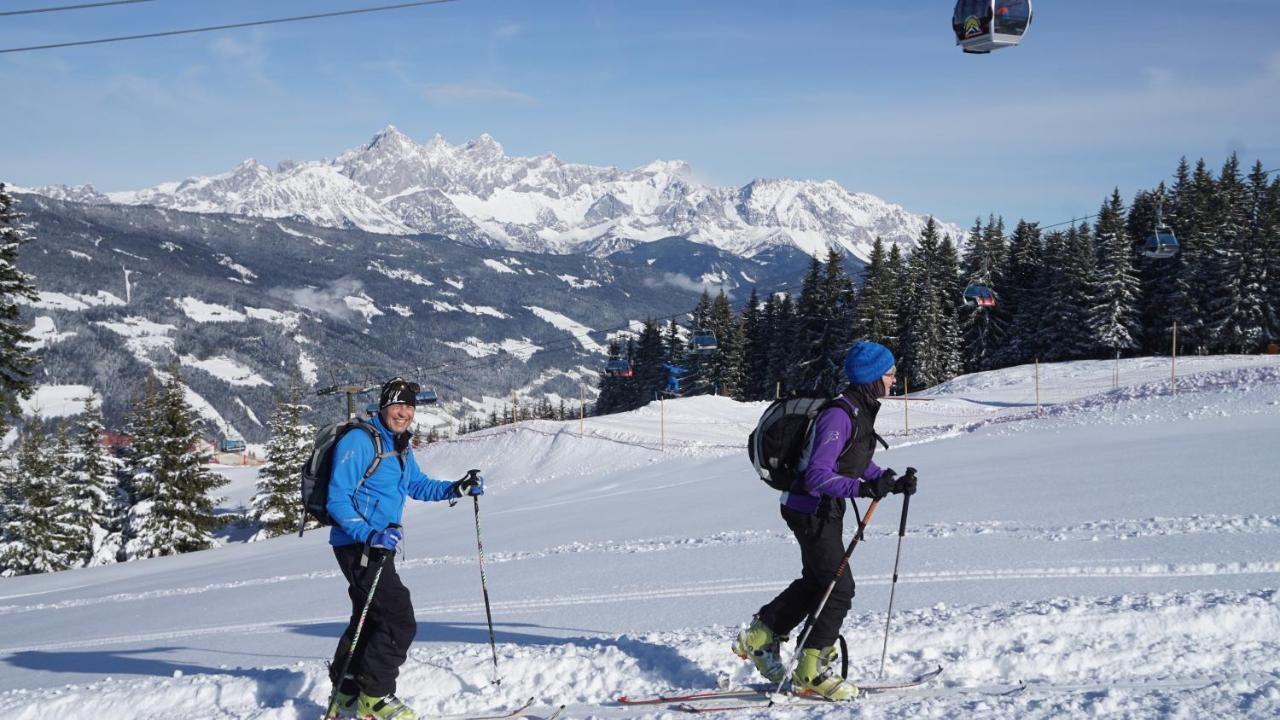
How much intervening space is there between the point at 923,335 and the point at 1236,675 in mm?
50435

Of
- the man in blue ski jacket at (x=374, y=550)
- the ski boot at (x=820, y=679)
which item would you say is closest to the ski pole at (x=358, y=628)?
the man in blue ski jacket at (x=374, y=550)

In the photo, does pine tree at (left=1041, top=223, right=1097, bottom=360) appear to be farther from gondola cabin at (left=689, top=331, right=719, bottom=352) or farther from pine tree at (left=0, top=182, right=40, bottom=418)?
pine tree at (left=0, top=182, right=40, bottom=418)

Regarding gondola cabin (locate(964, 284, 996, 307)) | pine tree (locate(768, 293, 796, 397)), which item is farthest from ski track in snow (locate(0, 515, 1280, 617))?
pine tree (locate(768, 293, 796, 397))

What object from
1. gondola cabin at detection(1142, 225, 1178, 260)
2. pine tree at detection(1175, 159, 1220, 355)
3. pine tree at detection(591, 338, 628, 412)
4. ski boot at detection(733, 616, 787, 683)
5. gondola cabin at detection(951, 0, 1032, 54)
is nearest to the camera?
ski boot at detection(733, 616, 787, 683)

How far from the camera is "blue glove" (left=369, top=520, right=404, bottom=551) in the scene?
5293 millimetres

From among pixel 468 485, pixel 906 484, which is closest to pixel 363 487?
pixel 468 485

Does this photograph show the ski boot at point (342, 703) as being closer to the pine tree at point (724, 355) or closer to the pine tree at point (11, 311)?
the pine tree at point (11, 311)

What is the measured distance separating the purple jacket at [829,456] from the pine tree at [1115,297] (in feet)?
168

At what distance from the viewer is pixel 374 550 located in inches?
209

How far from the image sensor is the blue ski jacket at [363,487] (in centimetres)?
521

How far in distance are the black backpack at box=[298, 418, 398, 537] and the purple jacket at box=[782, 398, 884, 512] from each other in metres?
2.55

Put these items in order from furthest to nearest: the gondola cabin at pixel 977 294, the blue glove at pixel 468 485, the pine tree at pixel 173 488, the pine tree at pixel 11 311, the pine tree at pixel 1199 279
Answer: the pine tree at pixel 1199 279, the gondola cabin at pixel 977 294, the pine tree at pixel 173 488, the pine tree at pixel 11 311, the blue glove at pixel 468 485

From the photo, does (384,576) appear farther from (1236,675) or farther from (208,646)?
(1236,675)

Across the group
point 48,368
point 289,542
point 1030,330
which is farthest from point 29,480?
point 48,368
